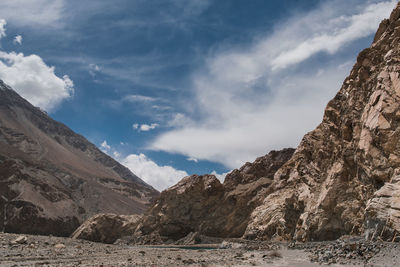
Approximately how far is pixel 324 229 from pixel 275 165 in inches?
2458

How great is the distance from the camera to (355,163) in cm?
3844

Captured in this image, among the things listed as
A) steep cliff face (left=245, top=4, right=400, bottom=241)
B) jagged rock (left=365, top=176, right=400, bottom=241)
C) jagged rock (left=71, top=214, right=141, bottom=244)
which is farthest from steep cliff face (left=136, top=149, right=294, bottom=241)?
jagged rock (left=365, top=176, right=400, bottom=241)

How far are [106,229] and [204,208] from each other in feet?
93.0

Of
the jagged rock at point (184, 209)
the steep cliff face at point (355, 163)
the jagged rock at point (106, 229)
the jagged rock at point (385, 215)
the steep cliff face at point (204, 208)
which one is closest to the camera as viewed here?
the jagged rock at point (385, 215)

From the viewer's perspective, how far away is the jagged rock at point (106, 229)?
287 feet

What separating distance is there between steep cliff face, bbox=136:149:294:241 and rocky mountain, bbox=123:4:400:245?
0.90 ft

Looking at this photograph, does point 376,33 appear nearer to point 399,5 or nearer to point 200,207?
point 399,5

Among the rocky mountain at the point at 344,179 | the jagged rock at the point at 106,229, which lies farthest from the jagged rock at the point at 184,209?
the jagged rock at the point at 106,229

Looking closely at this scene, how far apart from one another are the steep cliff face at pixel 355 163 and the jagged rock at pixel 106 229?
42.6 meters

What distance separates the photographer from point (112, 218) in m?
92.1

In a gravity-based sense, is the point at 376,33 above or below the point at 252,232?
above

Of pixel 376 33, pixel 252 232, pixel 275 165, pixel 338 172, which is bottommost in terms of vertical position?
pixel 252 232

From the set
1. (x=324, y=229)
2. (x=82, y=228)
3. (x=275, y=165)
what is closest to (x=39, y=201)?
(x=82, y=228)

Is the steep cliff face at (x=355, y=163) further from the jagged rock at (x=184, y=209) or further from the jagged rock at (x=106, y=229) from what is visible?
the jagged rock at (x=106, y=229)
